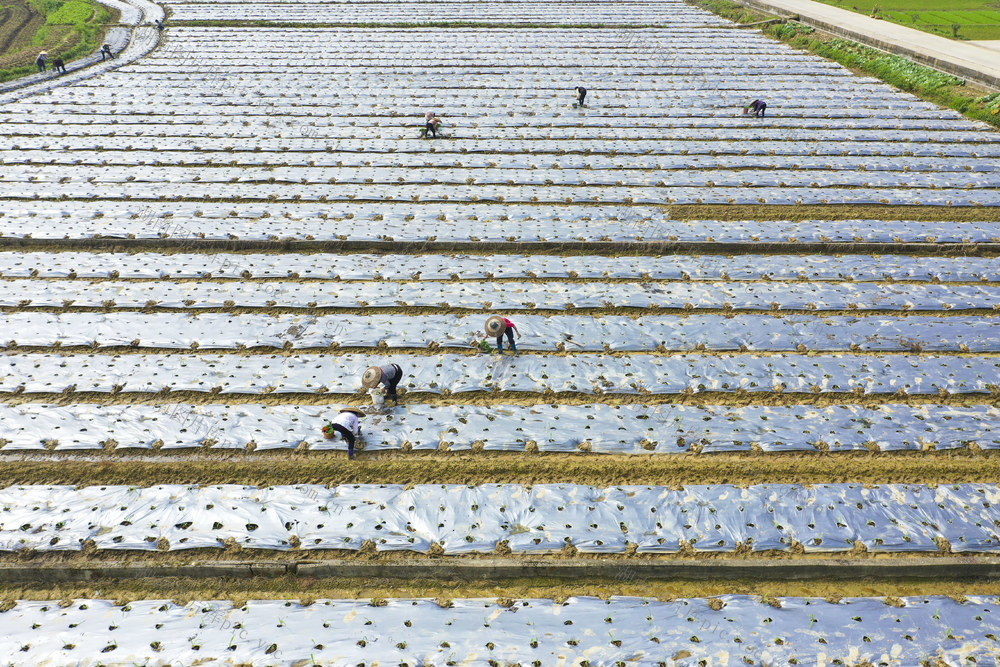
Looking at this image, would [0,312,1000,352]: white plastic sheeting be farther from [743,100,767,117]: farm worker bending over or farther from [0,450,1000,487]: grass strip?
[743,100,767,117]: farm worker bending over

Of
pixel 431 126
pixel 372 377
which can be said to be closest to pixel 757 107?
pixel 431 126

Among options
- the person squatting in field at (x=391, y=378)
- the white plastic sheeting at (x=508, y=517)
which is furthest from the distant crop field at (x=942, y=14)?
the person squatting in field at (x=391, y=378)

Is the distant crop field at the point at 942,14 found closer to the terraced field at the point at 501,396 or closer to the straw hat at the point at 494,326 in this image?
the terraced field at the point at 501,396

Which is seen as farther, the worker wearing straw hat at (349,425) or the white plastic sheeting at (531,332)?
the white plastic sheeting at (531,332)

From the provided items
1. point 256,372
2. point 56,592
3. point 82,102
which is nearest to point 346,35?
point 82,102

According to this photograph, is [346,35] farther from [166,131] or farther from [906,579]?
[906,579]

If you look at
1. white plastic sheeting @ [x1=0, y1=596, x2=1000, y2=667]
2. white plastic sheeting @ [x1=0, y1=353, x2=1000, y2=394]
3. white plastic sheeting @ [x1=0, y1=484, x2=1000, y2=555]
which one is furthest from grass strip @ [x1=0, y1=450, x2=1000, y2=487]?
white plastic sheeting @ [x1=0, y1=596, x2=1000, y2=667]
